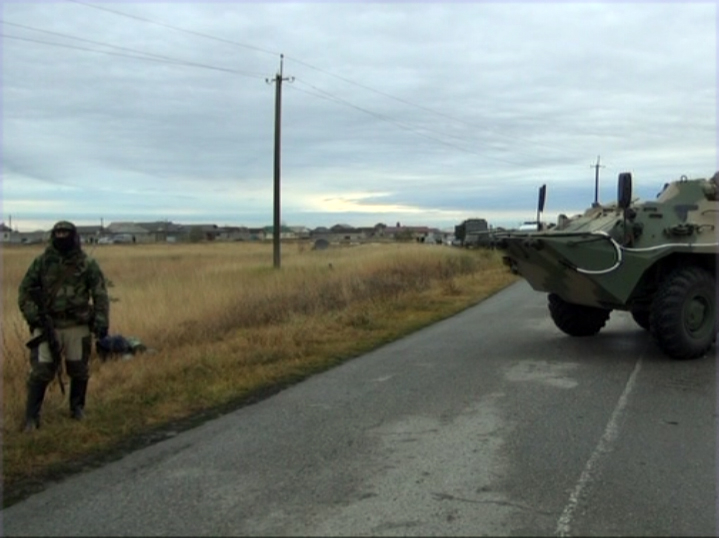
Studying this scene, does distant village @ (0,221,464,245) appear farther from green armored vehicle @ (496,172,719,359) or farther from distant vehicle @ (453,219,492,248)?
green armored vehicle @ (496,172,719,359)

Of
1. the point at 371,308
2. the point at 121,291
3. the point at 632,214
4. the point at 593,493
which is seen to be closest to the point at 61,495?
the point at 593,493

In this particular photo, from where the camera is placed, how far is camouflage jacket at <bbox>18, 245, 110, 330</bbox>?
6062 mm

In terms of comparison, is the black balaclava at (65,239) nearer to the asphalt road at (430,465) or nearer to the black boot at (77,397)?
the black boot at (77,397)

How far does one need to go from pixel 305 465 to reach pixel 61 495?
63.1 inches

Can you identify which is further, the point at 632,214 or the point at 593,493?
the point at 632,214

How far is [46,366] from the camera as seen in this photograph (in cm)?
612

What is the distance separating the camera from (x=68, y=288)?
612 cm

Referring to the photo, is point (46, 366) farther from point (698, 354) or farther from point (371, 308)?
point (371, 308)

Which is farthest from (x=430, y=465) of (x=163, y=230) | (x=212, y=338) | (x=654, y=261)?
(x=163, y=230)

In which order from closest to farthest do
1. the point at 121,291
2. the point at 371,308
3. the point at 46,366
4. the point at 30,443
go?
1. the point at 30,443
2. the point at 46,366
3. the point at 371,308
4. the point at 121,291

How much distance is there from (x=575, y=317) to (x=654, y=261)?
96.3 inches

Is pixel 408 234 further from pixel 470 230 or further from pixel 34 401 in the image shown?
pixel 34 401

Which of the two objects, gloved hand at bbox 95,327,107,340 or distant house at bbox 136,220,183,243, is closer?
gloved hand at bbox 95,327,107,340

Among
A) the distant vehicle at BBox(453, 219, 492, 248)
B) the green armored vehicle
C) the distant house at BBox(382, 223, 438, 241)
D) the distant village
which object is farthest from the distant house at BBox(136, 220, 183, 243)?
the green armored vehicle
